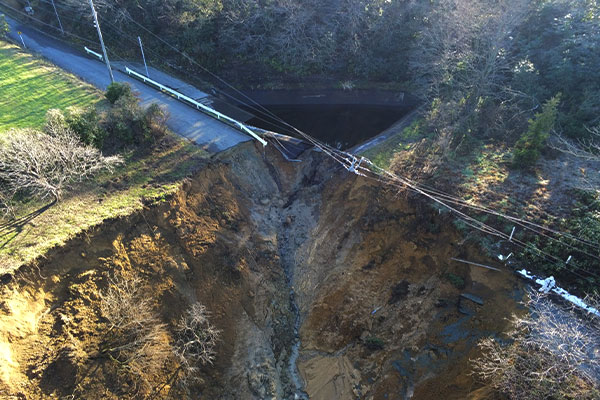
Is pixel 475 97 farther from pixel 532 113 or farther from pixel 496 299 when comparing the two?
pixel 496 299

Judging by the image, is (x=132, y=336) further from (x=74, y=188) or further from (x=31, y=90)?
(x=31, y=90)

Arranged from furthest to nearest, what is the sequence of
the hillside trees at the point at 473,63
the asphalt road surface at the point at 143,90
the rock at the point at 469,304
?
the hillside trees at the point at 473,63 → the asphalt road surface at the point at 143,90 → the rock at the point at 469,304

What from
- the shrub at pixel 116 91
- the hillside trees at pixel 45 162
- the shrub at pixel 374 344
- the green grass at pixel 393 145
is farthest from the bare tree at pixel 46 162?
the shrub at pixel 374 344

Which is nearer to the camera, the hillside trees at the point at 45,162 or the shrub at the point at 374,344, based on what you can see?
the hillside trees at the point at 45,162

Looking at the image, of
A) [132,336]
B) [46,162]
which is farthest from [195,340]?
[46,162]

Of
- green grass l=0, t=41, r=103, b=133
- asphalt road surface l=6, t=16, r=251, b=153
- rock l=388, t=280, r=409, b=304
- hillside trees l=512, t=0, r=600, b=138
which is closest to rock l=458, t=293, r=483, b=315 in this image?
rock l=388, t=280, r=409, b=304

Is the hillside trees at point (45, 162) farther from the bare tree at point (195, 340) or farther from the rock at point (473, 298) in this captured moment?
the rock at point (473, 298)
